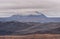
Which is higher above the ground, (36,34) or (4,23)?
(4,23)

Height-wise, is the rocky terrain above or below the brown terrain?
above

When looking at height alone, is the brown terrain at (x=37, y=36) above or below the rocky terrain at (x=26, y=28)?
below

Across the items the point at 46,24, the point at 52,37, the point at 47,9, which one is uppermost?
the point at 47,9

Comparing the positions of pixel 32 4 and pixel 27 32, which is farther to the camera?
pixel 32 4

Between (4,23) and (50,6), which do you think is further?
(50,6)

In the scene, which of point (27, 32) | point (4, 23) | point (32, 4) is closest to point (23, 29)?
point (27, 32)

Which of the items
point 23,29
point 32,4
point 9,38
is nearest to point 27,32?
point 23,29

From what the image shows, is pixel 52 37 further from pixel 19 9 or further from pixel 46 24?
pixel 19 9

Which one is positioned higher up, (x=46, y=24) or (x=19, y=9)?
(x=19, y=9)

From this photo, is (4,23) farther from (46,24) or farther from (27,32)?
(46,24)
